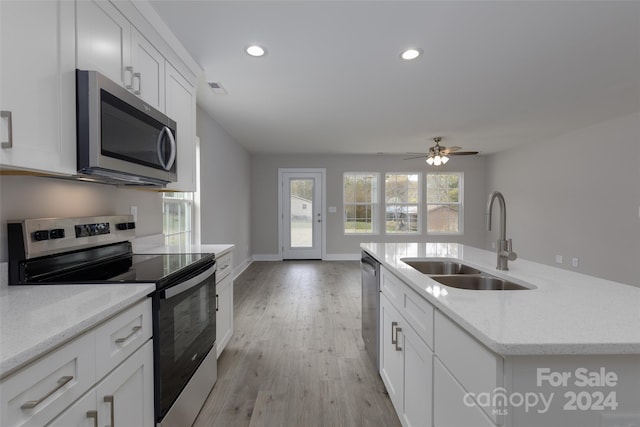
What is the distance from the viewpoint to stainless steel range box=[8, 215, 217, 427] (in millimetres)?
1273

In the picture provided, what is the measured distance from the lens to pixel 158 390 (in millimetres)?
1291

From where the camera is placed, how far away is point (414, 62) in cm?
246

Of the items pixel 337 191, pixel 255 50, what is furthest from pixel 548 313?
pixel 337 191

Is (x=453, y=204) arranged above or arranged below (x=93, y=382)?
above

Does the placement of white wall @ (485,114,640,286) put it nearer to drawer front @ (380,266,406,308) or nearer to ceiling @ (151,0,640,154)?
ceiling @ (151,0,640,154)

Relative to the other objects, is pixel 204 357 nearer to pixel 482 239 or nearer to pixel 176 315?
pixel 176 315

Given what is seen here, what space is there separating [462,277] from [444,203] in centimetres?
575

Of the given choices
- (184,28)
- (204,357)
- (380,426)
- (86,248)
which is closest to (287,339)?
(204,357)

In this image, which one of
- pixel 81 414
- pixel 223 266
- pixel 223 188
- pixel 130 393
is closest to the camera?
pixel 81 414

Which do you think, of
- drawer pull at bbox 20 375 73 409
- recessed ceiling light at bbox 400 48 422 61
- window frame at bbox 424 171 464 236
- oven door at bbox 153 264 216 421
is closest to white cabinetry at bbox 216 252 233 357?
oven door at bbox 153 264 216 421

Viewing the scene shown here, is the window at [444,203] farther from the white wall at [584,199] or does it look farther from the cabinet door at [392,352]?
the cabinet door at [392,352]

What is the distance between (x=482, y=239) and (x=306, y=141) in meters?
4.67

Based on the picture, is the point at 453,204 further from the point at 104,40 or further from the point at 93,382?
the point at 93,382

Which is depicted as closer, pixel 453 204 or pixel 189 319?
pixel 189 319
